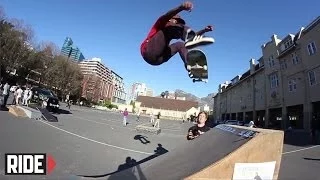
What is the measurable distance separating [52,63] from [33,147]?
6721 centimetres

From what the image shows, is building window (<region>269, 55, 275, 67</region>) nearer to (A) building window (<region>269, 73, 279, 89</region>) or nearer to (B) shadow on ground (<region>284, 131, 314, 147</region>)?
(A) building window (<region>269, 73, 279, 89</region>)

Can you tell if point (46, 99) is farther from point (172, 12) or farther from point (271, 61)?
point (271, 61)

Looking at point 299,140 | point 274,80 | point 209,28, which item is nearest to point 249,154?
point 209,28

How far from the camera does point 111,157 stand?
34.3 feet

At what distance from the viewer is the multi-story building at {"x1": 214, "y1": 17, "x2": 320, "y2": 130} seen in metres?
32.2

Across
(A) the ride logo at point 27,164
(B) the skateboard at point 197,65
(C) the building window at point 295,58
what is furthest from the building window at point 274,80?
(B) the skateboard at point 197,65

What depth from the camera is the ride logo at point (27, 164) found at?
22.9ft

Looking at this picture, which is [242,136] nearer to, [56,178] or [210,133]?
[210,133]

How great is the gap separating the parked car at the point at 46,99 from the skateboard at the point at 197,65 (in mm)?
26163

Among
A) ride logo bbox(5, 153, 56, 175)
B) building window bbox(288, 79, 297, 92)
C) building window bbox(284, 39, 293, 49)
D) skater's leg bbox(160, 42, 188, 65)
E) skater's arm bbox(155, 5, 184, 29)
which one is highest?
building window bbox(284, 39, 293, 49)

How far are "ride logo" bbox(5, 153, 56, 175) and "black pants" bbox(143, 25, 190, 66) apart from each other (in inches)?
138

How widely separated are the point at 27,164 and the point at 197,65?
4420 millimetres

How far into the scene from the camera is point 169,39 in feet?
19.4

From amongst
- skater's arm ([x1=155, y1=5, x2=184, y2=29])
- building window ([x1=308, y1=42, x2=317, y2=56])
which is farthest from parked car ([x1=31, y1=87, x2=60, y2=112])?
skater's arm ([x1=155, y1=5, x2=184, y2=29])
